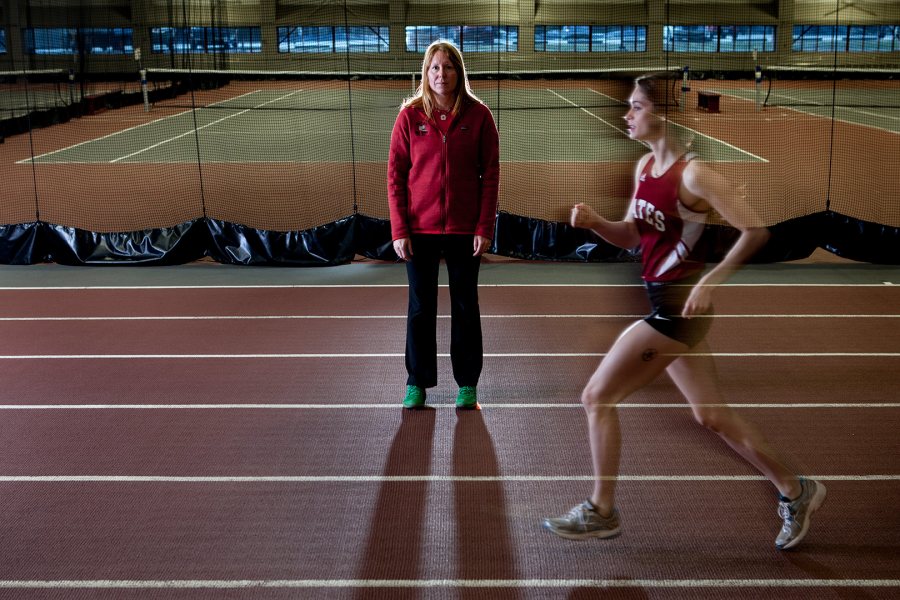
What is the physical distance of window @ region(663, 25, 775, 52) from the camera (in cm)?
3712

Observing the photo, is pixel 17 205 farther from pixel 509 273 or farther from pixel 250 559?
pixel 250 559

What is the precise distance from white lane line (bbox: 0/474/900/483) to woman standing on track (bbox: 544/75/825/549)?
2.34 ft

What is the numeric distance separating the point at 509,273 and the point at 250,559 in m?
5.35

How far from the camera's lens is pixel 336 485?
4.18 metres

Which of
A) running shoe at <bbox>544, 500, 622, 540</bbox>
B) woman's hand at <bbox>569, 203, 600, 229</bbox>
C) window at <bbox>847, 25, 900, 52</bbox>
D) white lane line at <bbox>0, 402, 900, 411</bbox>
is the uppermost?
window at <bbox>847, 25, 900, 52</bbox>

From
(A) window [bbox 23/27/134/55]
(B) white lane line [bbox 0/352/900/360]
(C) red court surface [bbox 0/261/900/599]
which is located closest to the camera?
(C) red court surface [bbox 0/261/900/599]

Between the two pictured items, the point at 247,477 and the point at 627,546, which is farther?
the point at 247,477

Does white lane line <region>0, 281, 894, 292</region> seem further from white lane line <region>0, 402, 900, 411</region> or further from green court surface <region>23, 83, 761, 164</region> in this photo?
green court surface <region>23, 83, 761, 164</region>

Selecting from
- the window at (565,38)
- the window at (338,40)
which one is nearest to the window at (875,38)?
the window at (565,38)

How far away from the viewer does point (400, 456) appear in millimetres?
4492

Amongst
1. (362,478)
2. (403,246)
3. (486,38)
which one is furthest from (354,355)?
(486,38)

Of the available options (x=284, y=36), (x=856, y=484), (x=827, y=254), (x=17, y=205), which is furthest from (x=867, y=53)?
(x=856, y=484)

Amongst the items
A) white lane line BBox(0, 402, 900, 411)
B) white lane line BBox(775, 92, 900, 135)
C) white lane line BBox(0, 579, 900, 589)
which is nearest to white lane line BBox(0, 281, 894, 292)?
white lane line BBox(0, 402, 900, 411)

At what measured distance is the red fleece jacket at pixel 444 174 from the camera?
467 cm
